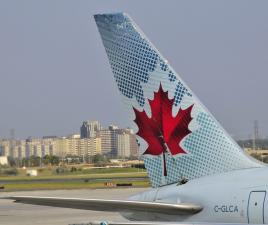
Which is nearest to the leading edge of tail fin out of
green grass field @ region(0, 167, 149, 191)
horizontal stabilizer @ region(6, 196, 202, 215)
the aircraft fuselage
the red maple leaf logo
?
the red maple leaf logo

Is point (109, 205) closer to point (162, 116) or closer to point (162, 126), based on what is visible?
point (162, 126)

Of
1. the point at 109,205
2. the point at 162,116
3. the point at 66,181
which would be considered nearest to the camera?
the point at 109,205

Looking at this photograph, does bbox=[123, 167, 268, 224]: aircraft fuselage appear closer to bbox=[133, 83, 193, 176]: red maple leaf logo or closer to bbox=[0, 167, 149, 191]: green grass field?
bbox=[133, 83, 193, 176]: red maple leaf logo

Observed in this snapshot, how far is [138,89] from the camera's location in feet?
47.3

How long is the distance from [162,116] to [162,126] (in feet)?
0.68

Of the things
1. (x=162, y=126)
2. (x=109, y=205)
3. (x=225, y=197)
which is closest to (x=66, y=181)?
(x=162, y=126)

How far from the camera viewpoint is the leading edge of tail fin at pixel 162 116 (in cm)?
1358

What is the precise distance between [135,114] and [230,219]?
3409 mm

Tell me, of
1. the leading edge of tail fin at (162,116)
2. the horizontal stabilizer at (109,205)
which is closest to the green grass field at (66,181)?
the leading edge of tail fin at (162,116)

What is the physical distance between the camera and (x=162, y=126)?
46.4 feet

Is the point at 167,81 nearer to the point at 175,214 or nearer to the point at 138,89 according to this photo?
the point at 138,89

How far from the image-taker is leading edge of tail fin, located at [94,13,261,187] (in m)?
13.6

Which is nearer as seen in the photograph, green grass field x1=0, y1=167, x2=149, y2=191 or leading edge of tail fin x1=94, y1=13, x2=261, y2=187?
leading edge of tail fin x1=94, y1=13, x2=261, y2=187

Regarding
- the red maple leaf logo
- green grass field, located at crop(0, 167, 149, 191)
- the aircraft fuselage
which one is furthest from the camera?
green grass field, located at crop(0, 167, 149, 191)
